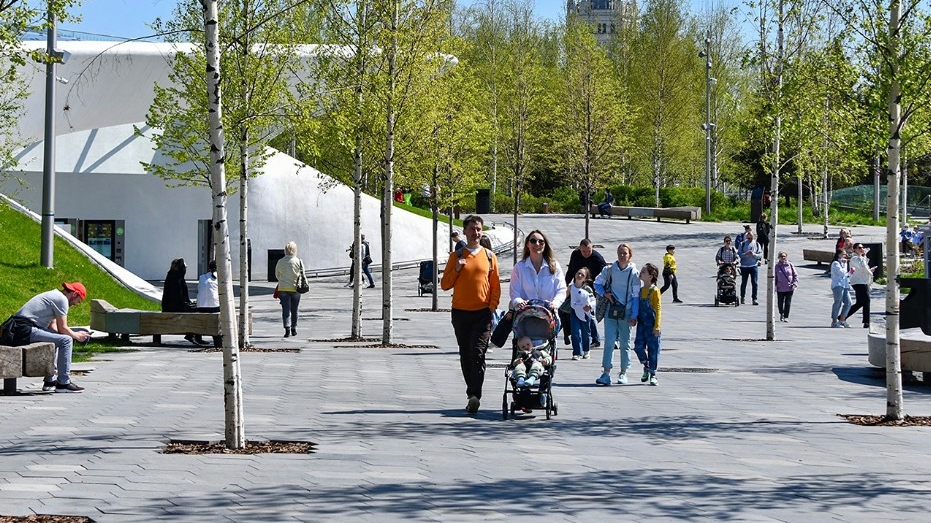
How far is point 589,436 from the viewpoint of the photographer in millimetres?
11070

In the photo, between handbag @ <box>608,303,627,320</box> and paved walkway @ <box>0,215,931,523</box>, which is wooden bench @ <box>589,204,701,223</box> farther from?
handbag @ <box>608,303,627,320</box>

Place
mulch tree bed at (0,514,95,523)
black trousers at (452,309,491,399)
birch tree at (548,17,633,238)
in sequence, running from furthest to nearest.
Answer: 1. birch tree at (548,17,633,238)
2. black trousers at (452,309,491,399)
3. mulch tree bed at (0,514,95,523)

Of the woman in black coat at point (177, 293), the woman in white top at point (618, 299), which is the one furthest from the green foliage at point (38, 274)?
the woman in white top at point (618, 299)

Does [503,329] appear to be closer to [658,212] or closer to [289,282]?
[289,282]

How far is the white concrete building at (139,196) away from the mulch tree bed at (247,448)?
3225cm

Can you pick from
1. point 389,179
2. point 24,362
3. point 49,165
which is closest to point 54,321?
point 24,362

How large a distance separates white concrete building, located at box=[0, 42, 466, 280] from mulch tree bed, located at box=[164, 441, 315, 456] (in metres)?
32.3

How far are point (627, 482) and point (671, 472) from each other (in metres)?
0.60

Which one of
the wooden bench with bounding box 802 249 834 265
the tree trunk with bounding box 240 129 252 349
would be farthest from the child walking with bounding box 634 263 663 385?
the wooden bench with bounding box 802 249 834 265

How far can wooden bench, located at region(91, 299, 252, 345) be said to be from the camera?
2103 cm

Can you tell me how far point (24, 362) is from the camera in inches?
539

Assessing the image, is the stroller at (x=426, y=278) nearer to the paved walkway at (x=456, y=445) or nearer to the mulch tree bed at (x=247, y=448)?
the paved walkway at (x=456, y=445)

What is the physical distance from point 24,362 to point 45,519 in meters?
6.89

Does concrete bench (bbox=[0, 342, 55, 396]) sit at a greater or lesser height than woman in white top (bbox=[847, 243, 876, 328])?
lesser
